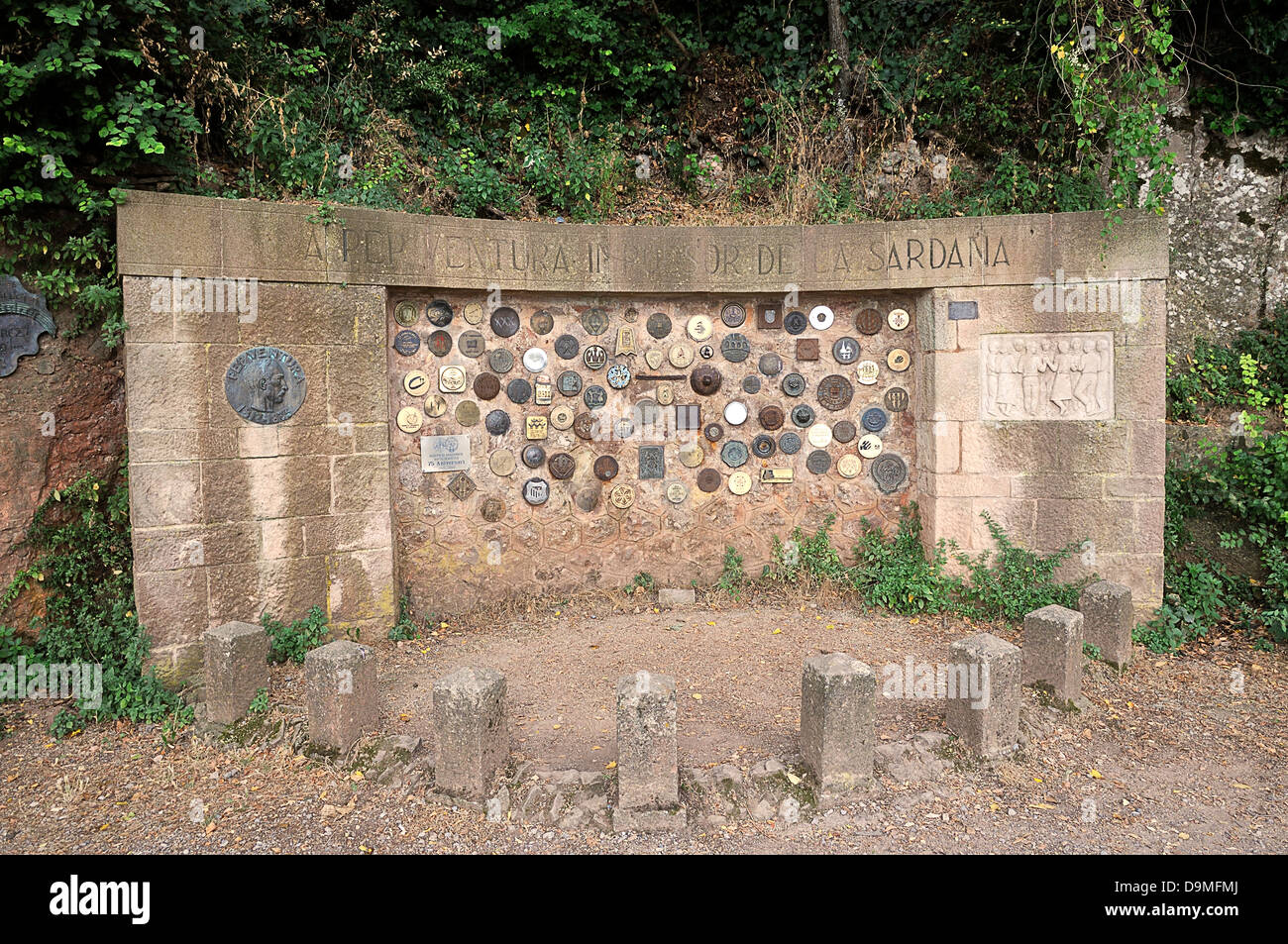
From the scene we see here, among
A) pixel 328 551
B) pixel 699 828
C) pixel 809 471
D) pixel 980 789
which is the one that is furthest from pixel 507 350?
pixel 980 789

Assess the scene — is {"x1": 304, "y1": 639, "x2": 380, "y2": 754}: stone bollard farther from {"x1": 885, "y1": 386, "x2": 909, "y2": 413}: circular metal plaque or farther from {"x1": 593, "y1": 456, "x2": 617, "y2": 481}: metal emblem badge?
{"x1": 885, "y1": 386, "x2": 909, "y2": 413}: circular metal plaque

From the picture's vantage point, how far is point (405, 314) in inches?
208

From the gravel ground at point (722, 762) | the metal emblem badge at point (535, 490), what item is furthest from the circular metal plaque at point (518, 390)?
the gravel ground at point (722, 762)

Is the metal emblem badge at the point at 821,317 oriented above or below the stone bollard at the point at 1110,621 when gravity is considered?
above

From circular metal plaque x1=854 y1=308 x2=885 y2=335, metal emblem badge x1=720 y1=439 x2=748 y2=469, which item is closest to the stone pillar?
metal emblem badge x1=720 y1=439 x2=748 y2=469

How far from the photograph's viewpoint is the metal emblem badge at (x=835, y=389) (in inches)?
228

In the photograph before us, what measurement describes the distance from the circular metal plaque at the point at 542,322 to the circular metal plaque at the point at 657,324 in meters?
0.73

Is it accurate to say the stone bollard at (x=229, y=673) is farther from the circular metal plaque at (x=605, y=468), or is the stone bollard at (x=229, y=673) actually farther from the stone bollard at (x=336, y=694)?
the circular metal plaque at (x=605, y=468)

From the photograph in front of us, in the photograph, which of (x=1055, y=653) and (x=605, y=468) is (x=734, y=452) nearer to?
(x=605, y=468)

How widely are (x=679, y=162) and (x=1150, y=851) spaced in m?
6.45

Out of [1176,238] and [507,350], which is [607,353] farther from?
[1176,238]

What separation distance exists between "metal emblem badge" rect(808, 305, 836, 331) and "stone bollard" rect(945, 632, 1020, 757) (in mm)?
2863

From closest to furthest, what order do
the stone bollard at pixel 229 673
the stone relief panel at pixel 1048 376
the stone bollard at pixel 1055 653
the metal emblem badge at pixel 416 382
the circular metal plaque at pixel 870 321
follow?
the stone bollard at pixel 229 673
the stone bollard at pixel 1055 653
the stone relief panel at pixel 1048 376
the metal emblem badge at pixel 416 382
the circular metal plaque at pixel 870 321

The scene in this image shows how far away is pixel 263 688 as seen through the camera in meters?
3.97
